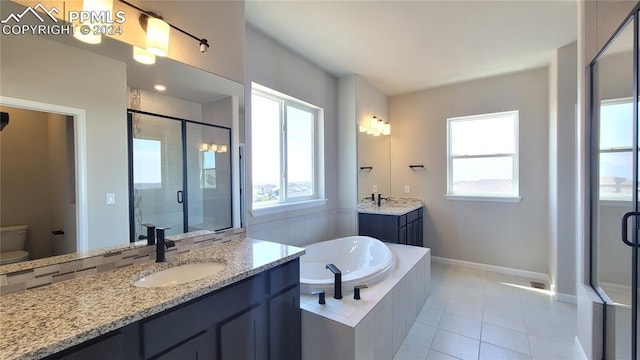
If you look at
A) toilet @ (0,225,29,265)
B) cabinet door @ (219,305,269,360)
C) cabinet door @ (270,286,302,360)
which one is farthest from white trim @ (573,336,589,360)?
toilet @ (0,225,29,265)

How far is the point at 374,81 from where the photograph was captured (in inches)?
144

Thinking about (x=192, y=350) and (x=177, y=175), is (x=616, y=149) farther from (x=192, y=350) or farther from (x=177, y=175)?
(x=177, y=175)

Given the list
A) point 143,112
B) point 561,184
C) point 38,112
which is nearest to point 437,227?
point 561,184

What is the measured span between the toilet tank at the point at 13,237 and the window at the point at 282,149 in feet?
5.02

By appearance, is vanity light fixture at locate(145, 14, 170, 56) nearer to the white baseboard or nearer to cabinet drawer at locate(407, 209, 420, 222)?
cabinet drawer at locate(407, 209, 420, 222)

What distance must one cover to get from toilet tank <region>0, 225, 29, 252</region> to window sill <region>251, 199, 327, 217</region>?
1.37 meters

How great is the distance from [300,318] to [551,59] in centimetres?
374

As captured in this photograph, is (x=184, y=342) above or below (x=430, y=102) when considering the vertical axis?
below

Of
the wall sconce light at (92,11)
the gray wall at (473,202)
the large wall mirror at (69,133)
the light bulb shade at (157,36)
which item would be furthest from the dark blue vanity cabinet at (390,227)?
the wall sconce light at (92,11)

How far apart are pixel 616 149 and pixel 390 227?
2.01 meters

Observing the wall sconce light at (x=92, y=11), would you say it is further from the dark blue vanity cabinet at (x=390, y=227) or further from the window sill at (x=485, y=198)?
the window sill at (x=485, y=198)

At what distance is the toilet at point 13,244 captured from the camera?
972 mm

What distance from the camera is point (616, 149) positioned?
1745 mm

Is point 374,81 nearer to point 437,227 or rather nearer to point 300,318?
point 437,227
